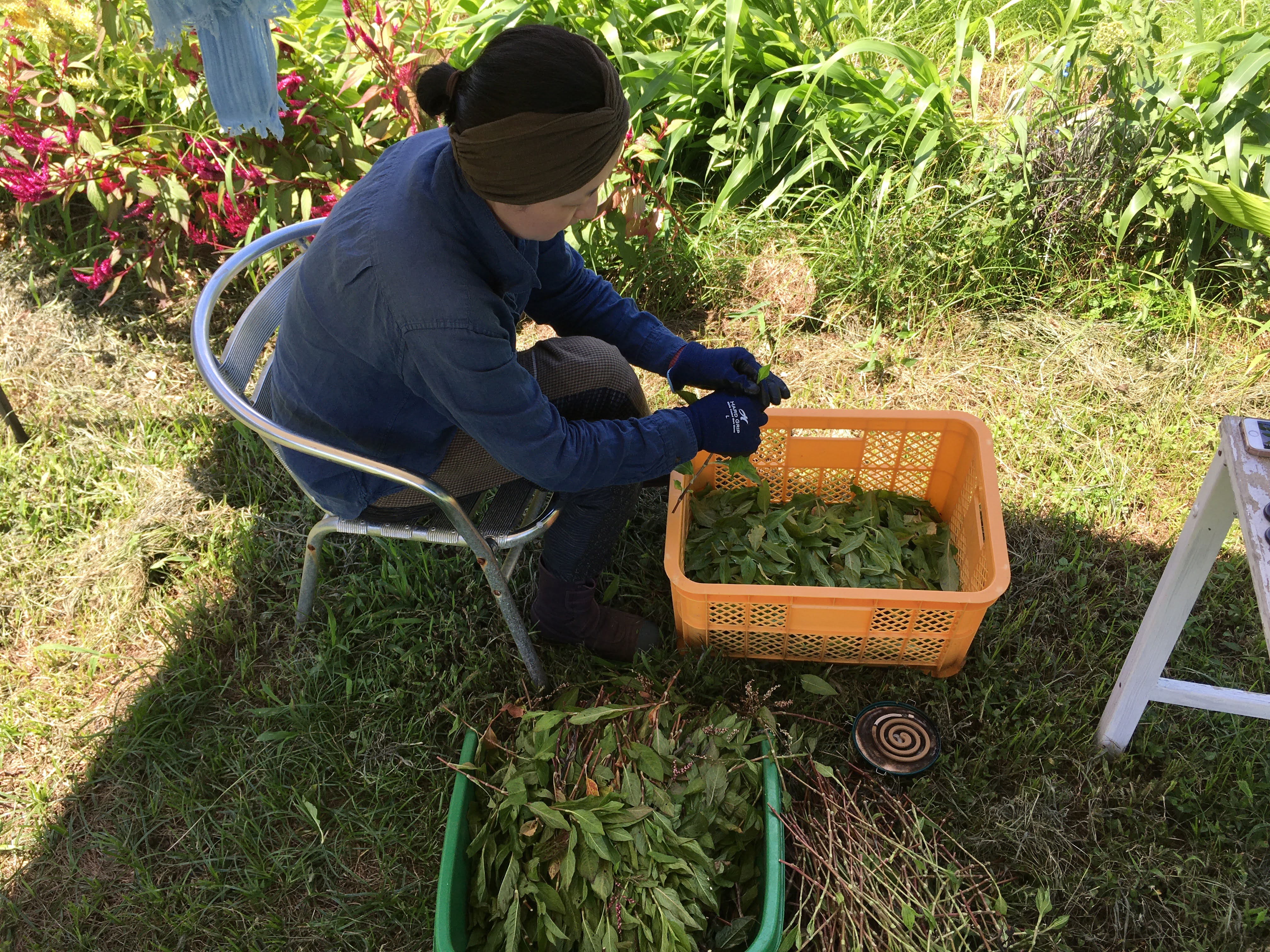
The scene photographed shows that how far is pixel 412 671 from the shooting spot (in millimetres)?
2197

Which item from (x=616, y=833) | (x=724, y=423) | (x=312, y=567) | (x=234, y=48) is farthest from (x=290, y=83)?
(x=616, y=833)

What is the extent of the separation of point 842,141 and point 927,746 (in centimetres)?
213

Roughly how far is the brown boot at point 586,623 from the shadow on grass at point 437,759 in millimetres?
60

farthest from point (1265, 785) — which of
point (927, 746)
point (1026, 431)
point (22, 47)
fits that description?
point (22, 47)

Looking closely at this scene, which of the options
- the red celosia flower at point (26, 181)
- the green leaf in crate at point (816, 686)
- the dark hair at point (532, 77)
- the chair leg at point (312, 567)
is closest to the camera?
the dark hair at point (532, 77)

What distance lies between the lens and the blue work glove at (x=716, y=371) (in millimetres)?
1986

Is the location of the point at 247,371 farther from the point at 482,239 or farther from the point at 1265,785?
the point at 1265,785

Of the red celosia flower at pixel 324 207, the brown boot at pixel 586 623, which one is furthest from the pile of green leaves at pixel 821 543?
the red celosia flower at pixel 324 207

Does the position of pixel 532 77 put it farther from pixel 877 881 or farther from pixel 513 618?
pixel 877 881

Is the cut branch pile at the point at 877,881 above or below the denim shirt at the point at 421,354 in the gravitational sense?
below

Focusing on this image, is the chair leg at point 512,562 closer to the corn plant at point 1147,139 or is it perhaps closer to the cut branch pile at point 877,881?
the cut branch pile at point 877,881

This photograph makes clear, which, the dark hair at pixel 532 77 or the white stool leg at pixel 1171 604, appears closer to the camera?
the dark hair at pixel 532 77

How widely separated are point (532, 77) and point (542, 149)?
10 centimetres

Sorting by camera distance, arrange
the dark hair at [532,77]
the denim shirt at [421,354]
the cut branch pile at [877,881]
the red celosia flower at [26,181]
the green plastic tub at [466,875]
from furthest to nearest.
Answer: the red celosia flower at [26,181]
the cut branch pile at [877,881]
the green plastic tub at [466,875]
the denim shirt at [421,354]
the dark hair at [532,77]
